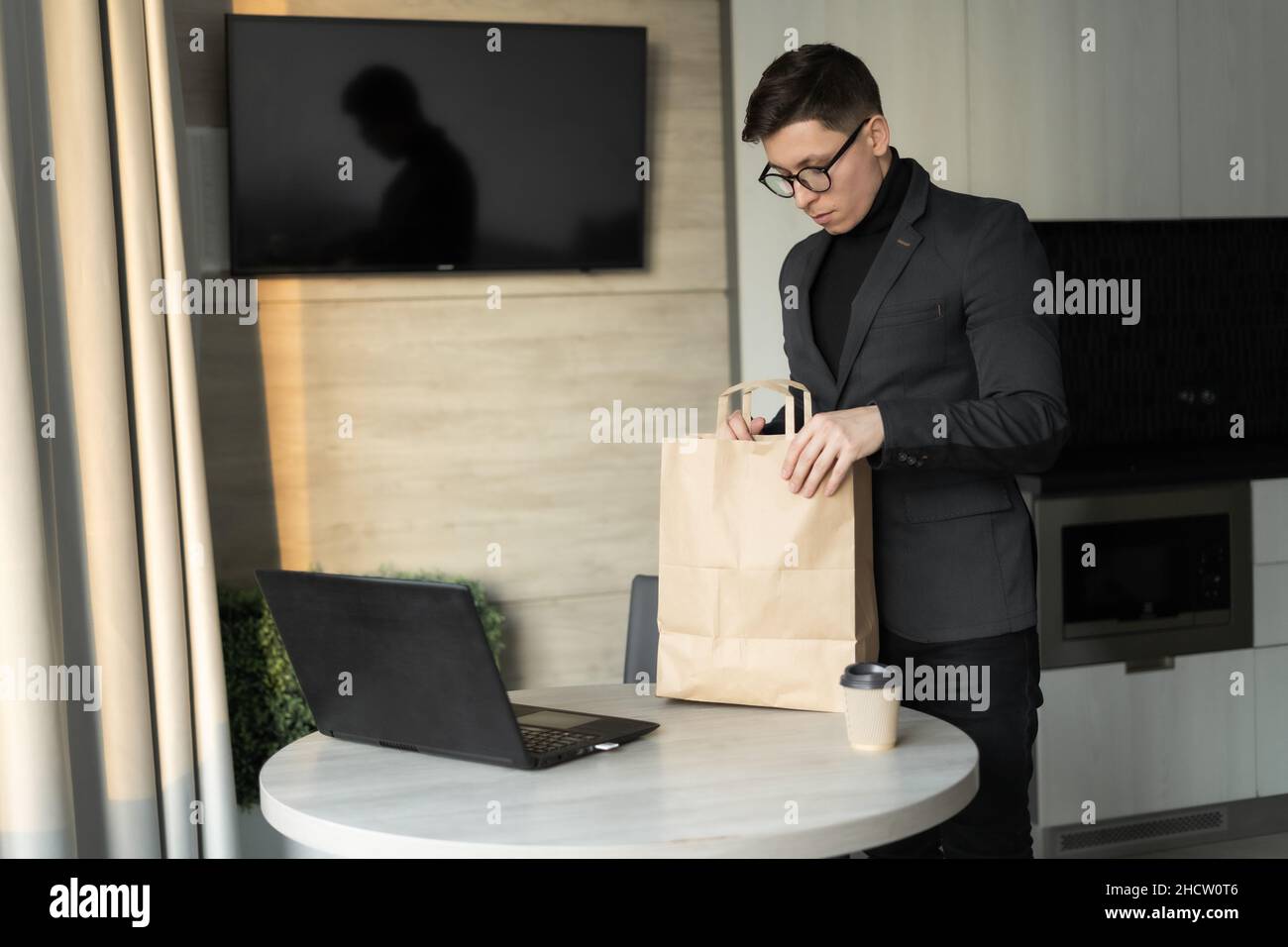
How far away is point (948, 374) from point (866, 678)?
1.81 feet

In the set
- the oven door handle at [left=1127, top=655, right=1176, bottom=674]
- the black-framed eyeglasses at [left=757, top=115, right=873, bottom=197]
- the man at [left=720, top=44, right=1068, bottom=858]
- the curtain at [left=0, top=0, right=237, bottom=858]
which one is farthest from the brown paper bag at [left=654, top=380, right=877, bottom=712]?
the oven door handle at [left=1127, top=655, right=1176, bottom=674]

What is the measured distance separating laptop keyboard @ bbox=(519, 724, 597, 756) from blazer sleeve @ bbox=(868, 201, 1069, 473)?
0.50 metres

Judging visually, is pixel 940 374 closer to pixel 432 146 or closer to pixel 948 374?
pixel 948 374

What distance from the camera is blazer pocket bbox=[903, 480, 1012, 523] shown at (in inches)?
73.0

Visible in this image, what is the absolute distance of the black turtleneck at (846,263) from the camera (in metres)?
1.94

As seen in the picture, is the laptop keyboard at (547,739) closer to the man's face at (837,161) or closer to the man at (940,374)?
the man at (940,374)

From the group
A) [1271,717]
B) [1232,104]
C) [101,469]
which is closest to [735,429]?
[101,469]

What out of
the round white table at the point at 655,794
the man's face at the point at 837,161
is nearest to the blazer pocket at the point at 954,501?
the round white table at the point at 655,794

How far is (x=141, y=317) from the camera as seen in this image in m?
2.67

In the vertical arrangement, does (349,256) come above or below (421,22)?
below

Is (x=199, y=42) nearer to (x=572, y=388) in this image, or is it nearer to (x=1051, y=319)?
(x=572, y=388)

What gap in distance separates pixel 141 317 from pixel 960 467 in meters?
1.75
